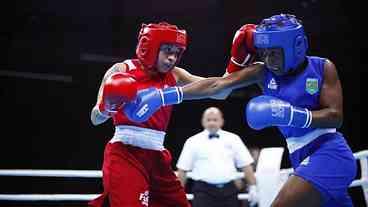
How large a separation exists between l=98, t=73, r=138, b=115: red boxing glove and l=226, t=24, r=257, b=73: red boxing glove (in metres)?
0.52

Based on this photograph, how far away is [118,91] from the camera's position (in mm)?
2062

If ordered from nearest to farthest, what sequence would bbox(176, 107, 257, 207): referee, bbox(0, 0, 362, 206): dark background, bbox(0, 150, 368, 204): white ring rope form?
1. bbox(0, 150, 368, 204): white ring rope
2. bbox(176, 107, 257, 207): referee
3. bbox(0, 0, 362, 206): dark background

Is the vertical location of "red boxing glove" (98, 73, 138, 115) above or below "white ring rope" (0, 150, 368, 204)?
above

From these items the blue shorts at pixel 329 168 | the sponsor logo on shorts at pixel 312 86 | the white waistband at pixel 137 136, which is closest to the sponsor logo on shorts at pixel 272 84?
the sponsor logo on shorts at pixel 312 86

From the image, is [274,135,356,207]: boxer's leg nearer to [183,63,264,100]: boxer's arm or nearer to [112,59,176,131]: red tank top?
[183,63,264,100]: boxer's arm

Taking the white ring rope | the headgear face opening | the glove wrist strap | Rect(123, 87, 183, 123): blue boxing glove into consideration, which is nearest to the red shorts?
Rect(123, 87, 183, 123): blue boxing glove

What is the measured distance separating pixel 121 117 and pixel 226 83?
1.53 feet

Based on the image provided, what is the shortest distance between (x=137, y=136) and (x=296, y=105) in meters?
0.66

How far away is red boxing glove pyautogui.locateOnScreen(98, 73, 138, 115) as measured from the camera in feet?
6.78

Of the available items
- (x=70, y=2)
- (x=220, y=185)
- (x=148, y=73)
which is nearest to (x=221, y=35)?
(x=70, y=2)

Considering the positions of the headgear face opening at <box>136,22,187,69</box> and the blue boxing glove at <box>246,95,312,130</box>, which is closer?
the blue boxing glove at <box>246,95,312,130</box>

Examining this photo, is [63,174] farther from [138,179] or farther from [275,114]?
[275,114]

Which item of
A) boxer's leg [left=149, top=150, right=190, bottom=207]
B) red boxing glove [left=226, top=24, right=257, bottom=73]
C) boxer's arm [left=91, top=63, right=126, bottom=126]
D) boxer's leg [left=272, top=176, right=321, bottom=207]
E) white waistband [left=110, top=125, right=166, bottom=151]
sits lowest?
boxer's leg [left=149, top=150, right=190, bottom=207]

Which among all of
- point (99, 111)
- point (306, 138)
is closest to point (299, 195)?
point (306, 138)
